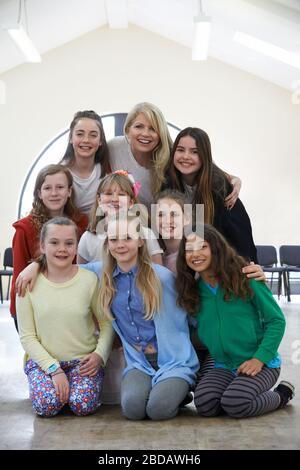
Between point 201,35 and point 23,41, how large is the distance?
1.91 meters

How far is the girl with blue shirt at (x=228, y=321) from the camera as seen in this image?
2371 millimetres

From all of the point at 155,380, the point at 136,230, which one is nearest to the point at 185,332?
the point at 155,380

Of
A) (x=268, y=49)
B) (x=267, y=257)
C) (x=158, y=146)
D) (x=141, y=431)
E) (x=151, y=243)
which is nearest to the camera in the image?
(x=141, y=431)

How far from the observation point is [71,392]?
2402 millimetres

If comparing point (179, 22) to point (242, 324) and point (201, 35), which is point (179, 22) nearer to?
point (201, 35)

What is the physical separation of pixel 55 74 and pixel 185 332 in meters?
7.00

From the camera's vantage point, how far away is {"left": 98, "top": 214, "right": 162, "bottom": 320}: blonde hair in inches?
96.0

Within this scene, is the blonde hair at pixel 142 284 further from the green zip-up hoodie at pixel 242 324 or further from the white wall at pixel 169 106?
the white wall at pixel 169 106

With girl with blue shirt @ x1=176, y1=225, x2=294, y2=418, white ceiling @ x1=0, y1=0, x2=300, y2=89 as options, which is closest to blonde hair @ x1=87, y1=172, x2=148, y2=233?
girl with blue shirt @ x1=176, y1=225, x2=294, y2=418

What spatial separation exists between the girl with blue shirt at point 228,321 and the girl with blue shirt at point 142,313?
0.06m

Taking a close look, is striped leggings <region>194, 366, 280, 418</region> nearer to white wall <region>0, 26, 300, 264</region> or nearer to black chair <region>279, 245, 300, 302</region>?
black chair <region>279, 245, 300, 302</region>

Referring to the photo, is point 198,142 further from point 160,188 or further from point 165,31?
point 165,31

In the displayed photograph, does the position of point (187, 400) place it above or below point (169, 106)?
below

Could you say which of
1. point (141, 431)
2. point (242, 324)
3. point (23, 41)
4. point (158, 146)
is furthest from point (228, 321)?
point (23, 41)
